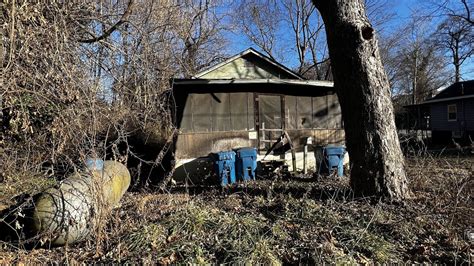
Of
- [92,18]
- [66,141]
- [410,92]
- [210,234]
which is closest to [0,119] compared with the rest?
[66,141]

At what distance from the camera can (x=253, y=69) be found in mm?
14109

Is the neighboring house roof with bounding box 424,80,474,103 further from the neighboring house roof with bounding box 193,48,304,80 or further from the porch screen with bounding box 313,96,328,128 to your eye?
the neighboring house roof with bounding box 193,48,304,80

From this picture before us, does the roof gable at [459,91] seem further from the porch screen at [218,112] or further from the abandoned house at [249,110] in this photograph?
the porch screen at [218,112]

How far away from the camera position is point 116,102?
22.3 feet

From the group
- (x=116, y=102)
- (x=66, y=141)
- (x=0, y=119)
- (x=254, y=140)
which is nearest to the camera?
(x=66, y=141)

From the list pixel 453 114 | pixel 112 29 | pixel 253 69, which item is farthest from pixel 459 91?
pixel 112 29

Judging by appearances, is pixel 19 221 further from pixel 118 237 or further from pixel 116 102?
pixel 116 102

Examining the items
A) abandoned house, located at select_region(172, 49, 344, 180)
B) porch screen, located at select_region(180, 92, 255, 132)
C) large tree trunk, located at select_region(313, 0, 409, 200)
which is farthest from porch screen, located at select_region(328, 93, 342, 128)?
large tree trunk, located at select_region(313, 0, 409, 200)

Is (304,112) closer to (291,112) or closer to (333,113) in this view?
(291,112)

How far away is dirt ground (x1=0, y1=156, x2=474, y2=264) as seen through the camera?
427 centimetres

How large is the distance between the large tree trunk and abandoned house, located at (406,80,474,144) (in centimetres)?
2051

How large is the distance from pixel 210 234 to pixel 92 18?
4842mm

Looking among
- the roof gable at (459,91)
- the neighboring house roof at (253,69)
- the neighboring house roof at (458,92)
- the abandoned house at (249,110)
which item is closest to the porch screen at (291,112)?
the abandoned house at (249,110)

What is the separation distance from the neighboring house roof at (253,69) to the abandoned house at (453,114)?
15956 millimetres
